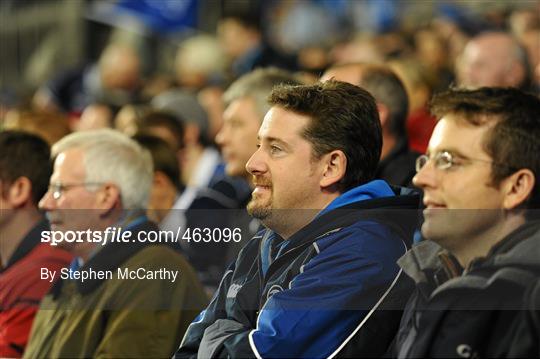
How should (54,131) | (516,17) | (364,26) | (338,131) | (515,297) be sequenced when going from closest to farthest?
(515,297) < (338,131) < (54,131) < (516,17) < (364,26)

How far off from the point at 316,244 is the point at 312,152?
0.31 m

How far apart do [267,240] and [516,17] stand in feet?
21.8

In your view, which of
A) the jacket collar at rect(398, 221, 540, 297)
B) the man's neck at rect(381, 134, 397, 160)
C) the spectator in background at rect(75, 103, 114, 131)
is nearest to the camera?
the jacket collar at rect(398, 221, 540, 297)

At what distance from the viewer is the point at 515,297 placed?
3.72m

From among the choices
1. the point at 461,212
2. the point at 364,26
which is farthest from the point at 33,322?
the point at 364,26

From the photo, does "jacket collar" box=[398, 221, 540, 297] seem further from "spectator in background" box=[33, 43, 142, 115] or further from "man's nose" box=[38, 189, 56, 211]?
"spectator in background" box=[33, 43, 142, 115]

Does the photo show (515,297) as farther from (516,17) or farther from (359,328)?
(516,17)

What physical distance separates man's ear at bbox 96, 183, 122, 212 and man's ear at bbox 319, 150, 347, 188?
3.03 feet

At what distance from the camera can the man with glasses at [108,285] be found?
455 centimetres

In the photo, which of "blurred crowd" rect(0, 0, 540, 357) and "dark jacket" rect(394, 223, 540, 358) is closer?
"dark jacket" rect(394, 223, 540, 358)

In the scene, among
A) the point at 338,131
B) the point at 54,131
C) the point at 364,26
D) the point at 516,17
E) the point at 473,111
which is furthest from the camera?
the point at 364,26

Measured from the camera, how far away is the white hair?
5.22 m

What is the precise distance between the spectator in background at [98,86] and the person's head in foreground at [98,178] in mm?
6332

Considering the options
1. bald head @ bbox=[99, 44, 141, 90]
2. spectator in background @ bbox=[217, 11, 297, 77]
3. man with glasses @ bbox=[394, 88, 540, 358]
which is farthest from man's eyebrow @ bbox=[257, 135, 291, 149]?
bald head @ bbox=[99, 44, 141, 90]
